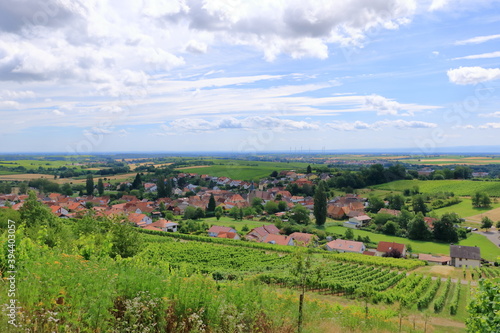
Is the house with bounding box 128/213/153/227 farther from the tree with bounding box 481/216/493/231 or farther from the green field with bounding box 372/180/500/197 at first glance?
the green field with bounding box 372/180/500/197

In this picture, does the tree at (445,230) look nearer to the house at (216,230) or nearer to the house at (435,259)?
the house at (435,259)

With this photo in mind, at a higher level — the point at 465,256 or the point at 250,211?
the point at 250,211

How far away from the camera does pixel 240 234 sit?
48656 mm

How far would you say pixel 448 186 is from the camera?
78875 millimetres

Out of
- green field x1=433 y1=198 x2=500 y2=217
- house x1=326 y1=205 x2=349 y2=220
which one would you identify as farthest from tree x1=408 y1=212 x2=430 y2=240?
house x1=326 y1=205 x2=349 y2=220

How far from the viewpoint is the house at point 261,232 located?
152 ft

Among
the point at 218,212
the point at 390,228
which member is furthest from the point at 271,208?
the point at 390,228

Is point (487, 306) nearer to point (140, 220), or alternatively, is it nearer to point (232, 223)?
point (232, 223)

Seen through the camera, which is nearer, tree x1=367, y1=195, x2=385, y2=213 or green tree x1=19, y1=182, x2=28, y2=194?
tree x1=367, y1=195, x2=385, y2=213

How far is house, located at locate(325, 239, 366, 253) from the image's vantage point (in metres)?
42.1

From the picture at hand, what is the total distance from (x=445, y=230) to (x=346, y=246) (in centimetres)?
1684

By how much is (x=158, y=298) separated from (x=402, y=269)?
32684 mm

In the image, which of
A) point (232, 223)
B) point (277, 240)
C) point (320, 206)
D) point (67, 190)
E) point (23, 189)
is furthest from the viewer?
point (67, 190)

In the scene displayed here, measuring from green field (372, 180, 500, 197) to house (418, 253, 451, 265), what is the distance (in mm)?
38854
